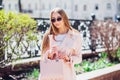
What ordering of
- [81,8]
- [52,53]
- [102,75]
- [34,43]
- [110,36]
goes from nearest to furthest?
[52,53] < [102,75] < [34,43] < [110,36] < [81,8]

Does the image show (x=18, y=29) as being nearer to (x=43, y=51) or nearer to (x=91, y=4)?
(x=43, y=51)

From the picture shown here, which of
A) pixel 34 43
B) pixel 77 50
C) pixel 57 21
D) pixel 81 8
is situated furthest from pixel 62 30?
pixel 81 8

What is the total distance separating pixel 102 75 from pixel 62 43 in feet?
8.62

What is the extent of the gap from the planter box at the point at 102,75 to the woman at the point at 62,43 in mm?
1805

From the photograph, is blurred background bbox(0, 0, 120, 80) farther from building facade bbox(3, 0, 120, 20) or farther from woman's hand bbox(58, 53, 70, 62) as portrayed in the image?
building facade bbox(3, 0, 120, 20)

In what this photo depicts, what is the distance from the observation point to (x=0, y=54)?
5531 millimetres

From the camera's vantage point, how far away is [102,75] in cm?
589

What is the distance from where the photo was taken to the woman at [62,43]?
337 centimetres

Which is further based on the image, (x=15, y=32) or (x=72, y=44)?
(x=15, y=32)

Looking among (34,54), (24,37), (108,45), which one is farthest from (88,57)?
(24,37)

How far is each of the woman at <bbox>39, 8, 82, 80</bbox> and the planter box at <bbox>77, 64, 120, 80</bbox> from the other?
181 centimetres

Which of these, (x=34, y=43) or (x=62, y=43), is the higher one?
(x=62, y=43)

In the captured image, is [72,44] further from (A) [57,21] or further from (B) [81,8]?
(B) [81,8]

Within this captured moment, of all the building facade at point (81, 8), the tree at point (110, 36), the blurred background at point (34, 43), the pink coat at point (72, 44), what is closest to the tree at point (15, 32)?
the blurred background at point (34, 43)
